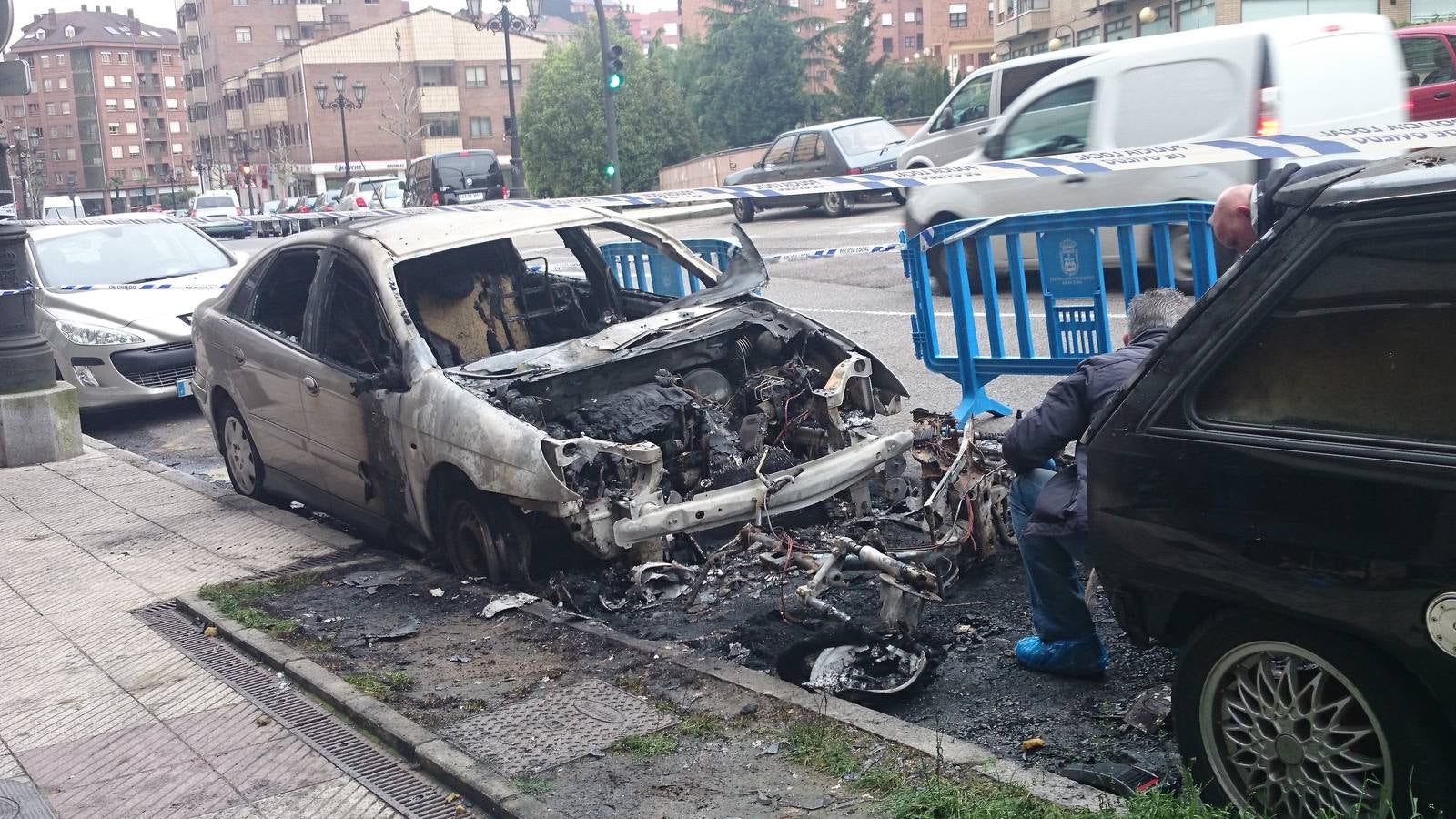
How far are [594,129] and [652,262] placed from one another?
40.8 metres

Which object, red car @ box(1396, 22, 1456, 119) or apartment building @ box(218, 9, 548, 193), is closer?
red car @ box(1396, 22, 1456, 119)

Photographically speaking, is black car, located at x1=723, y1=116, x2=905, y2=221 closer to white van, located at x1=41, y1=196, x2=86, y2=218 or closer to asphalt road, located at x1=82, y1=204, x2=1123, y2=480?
asphalt road, located at x1=82, y1=204, x2=1123, y2=480

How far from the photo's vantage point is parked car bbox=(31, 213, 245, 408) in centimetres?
1160

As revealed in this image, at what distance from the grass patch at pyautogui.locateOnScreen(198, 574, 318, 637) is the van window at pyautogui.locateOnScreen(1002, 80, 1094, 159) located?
8.27 m

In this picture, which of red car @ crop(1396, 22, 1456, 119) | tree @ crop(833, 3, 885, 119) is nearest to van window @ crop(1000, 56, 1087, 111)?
red car @ crop(1396, 22, 1456, 119)

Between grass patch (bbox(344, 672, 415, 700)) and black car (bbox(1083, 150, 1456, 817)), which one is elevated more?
black car (bbox(1083, 150, 1456, 817))

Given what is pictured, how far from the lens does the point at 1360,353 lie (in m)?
3.14

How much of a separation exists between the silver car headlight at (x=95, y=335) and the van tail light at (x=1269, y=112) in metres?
9.40

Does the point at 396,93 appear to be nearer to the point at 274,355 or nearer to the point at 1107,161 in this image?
the point at 1107,161

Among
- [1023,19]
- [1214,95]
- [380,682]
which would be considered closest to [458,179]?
[1214,95]

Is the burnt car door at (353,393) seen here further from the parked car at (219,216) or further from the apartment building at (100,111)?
the apartment building at (100,111)

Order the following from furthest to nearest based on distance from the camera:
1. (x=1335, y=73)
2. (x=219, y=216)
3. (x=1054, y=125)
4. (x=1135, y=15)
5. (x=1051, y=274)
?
(x=219, y=216)
(x=1135, y=15)
(x=1054, y=125)
(x=1335, y=73)
(x=1051, y=274)

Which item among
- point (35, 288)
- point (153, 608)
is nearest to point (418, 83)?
point (35, 288)

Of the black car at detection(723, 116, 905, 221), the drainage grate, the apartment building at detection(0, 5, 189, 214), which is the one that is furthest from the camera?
the apartment building at detection(0, 5, 189, 214)
